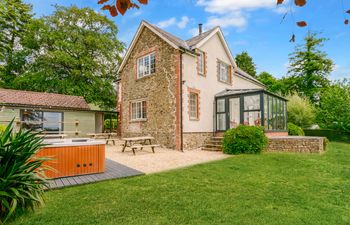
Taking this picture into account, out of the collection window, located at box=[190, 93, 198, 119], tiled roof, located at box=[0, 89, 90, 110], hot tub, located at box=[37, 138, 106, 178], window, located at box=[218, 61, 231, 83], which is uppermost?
window, located at box=[218, 61, 231, 83]

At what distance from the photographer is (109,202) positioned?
390 centimetres

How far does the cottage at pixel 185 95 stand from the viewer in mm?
11875

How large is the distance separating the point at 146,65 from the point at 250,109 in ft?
24.8

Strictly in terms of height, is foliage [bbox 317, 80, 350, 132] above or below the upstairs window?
below

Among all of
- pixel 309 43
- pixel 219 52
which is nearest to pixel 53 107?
pixel 219 52

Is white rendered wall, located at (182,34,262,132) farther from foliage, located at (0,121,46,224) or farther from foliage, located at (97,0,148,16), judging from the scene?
foliage, located at (97,0,148,16)

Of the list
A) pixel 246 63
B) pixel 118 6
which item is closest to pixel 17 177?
pixel 118 6

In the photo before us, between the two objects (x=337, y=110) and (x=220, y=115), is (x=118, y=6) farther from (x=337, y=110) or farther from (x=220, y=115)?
(x=337, y=110)

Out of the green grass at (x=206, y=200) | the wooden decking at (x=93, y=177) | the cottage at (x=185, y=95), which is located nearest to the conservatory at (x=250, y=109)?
the cottage at (x=185, y=95)

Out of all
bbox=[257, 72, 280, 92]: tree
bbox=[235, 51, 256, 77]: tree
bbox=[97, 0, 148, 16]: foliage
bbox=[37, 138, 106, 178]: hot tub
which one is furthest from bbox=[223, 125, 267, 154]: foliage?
bbox=[235, 51, 256, 77]: tree

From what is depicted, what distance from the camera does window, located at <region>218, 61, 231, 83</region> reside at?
48.9 feet

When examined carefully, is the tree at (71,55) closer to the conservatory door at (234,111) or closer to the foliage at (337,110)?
the conservatory door at (234,111)

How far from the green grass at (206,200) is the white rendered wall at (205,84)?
6136mm


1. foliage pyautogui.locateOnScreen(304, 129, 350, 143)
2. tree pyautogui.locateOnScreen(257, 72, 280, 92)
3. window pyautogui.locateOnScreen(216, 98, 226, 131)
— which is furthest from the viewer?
tree pyautogui.locateOnScreen(257, 72, 280, 92)
